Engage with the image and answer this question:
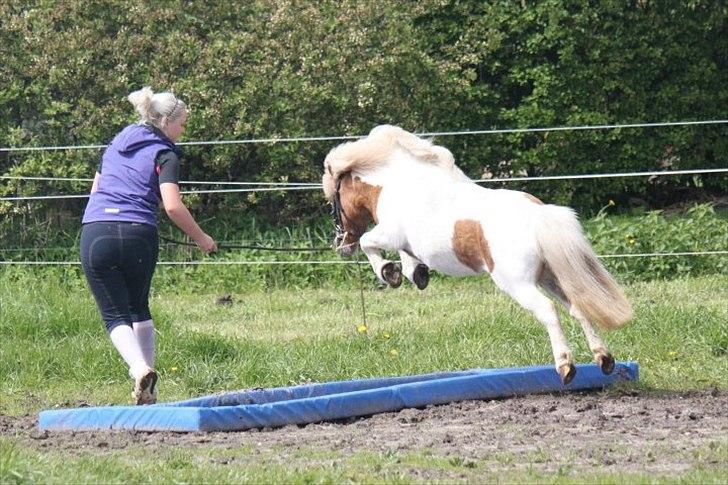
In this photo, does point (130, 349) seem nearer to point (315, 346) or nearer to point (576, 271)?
point (315, 346)

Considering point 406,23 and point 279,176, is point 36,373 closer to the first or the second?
point 279,176

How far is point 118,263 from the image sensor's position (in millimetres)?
7234

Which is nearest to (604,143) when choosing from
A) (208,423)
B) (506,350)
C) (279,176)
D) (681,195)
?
(681,195)

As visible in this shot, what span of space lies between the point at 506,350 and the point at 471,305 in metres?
2.09

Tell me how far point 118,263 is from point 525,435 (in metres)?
2.48

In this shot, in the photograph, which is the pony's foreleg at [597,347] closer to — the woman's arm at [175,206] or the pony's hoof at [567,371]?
the pony's hoof at [567,371]

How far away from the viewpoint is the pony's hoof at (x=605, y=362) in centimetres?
709

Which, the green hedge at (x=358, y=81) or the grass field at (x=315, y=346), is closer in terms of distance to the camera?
the grass field at (x=315, y=346)

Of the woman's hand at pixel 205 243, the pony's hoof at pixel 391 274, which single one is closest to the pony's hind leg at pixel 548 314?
the pony's hoof at pixel 391 274

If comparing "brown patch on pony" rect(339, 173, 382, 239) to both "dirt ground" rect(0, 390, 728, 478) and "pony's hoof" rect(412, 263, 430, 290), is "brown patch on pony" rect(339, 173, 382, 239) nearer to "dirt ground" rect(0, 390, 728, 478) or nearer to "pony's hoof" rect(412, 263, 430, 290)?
"pony's hoof" rect(412, 263, 430, 290)

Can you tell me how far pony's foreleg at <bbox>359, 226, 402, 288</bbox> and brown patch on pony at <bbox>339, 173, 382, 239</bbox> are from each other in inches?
7.9

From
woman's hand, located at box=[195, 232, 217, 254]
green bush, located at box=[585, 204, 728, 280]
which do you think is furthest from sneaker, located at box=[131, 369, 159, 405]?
green bush, located at box=[585, 204, 728, 280]

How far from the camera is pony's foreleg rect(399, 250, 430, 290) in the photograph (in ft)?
25.6

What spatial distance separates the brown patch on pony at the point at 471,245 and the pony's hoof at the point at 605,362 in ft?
2.48
